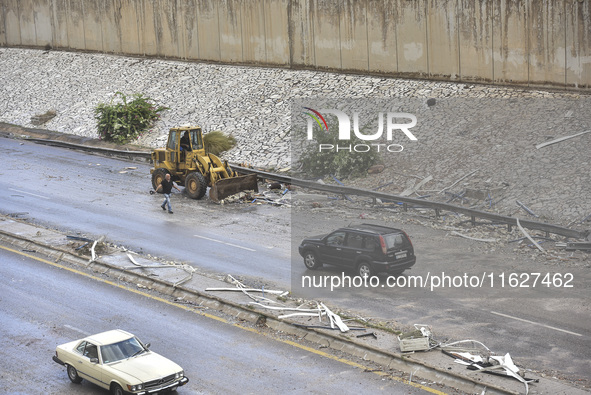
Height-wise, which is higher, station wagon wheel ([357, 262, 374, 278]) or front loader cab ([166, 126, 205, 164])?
front loader cab ([166, 126, 205, 164])

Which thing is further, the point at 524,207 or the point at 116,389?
the point at 524,207

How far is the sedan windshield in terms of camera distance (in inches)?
552

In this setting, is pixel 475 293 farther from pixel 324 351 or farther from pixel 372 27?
pixel 372 27

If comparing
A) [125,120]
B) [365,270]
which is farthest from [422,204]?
[125,120]

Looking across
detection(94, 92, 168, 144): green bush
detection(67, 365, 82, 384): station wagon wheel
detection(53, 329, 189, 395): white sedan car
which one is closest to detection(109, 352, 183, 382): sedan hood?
detection(53, 329, 189, 395): white sedan car

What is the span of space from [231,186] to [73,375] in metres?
14.1

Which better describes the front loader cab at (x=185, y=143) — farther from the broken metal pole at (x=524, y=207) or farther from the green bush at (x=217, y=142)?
the broken metal pole at (x=524, y=207)

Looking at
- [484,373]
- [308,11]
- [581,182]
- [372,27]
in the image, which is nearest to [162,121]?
[308,11]

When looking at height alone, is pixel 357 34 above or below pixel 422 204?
above

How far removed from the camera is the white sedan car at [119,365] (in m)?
13.3

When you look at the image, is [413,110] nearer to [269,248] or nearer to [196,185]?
[196,185]

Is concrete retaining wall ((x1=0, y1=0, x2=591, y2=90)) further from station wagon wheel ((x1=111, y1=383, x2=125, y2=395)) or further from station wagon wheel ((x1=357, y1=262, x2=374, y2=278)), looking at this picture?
station wagon wheel ((x1=111, y1=383, x2=125, y2=395))

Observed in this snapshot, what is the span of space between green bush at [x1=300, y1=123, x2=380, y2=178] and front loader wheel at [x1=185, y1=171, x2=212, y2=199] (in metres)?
4.65

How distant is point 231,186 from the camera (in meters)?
27.9
